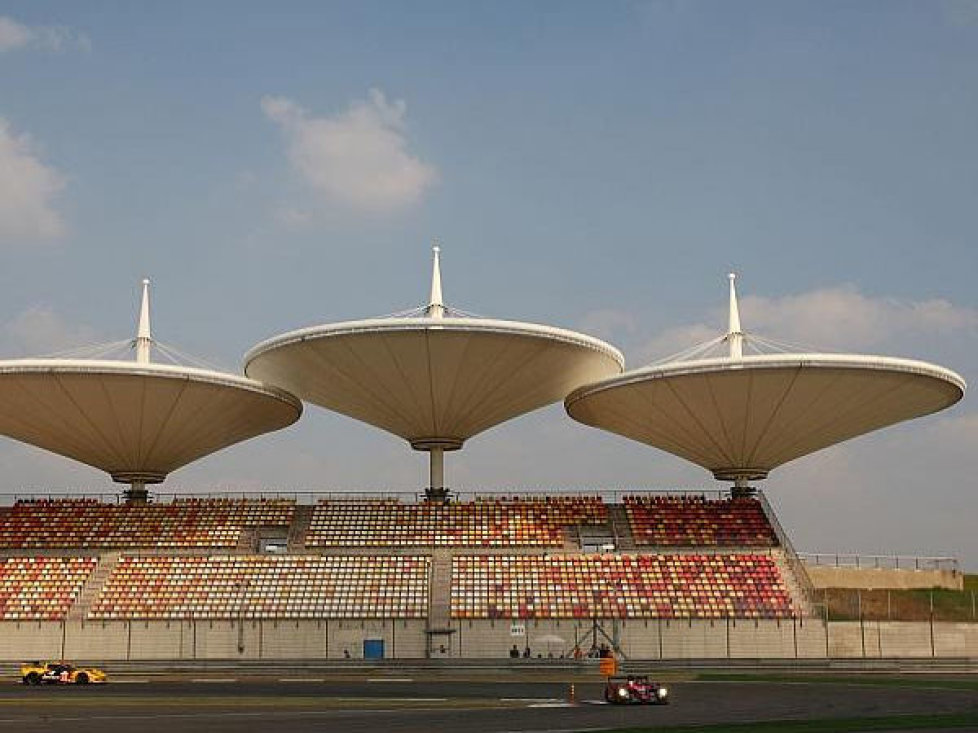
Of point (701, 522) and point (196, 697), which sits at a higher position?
point (701, 522)

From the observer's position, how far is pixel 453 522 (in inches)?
2790

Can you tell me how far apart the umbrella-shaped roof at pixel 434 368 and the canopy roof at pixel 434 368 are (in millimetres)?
51

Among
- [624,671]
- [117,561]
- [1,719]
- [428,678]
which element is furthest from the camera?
[117,561]

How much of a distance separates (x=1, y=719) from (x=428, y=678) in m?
23.0

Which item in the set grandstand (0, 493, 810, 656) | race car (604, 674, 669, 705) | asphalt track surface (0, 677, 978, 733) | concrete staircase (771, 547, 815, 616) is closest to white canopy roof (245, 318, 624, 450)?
grandstand (0, 493, 810, 656)

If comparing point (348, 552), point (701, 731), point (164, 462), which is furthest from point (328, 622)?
point (701, 731)

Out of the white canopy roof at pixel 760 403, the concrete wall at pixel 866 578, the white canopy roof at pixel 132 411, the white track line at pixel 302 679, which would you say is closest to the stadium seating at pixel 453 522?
the white canopy roof at pixel 760 403

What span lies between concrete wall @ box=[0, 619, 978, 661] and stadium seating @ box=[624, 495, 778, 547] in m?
9.31

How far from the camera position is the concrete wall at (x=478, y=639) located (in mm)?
58531

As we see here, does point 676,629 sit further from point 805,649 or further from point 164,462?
point 164,462

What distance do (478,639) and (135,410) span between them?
75.7ft

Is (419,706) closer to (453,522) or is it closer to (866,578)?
(453,522)

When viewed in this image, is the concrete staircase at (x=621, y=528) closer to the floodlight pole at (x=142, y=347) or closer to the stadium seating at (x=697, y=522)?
the stadium seating at (x=697, y=522)

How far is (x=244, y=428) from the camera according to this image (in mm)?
74375
